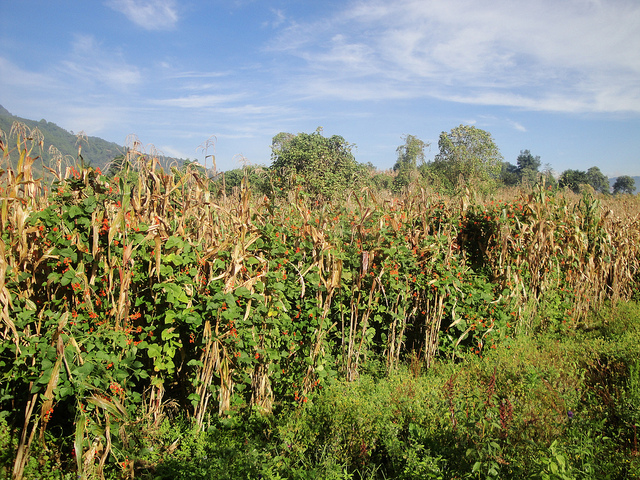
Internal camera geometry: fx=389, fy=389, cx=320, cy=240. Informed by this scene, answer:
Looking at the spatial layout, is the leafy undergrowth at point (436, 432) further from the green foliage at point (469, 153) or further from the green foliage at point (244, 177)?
the green foliage at point (469, 153)

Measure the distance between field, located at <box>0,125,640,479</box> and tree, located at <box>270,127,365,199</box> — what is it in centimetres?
1167

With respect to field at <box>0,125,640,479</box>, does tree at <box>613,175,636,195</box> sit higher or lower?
higher

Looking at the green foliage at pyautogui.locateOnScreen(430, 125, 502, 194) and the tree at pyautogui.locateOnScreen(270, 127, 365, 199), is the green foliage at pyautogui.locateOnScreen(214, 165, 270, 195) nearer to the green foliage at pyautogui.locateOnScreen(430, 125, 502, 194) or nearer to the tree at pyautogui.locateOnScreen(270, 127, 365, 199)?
the tree at pyautogui.locateOnScreen(270, 127, 365, 199)

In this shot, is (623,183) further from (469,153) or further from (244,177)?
(244,177)

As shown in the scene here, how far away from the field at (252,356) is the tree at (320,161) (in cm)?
1167

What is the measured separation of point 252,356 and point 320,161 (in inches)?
575

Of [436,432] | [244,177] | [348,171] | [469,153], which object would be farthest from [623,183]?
[244,177]

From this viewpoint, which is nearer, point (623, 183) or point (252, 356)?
point (252, 356)

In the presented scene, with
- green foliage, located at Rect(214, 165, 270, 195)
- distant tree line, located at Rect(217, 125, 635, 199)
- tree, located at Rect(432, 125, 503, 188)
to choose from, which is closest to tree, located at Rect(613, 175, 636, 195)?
distant tree line, located at Rect(217, 125, 635, 199)

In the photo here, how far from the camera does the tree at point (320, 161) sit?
16188 mm

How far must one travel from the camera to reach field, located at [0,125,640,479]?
2281 mm

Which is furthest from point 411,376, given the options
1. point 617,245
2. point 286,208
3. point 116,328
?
point 617,245

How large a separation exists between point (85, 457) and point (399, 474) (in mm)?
1839

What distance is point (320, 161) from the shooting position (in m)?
16.8
